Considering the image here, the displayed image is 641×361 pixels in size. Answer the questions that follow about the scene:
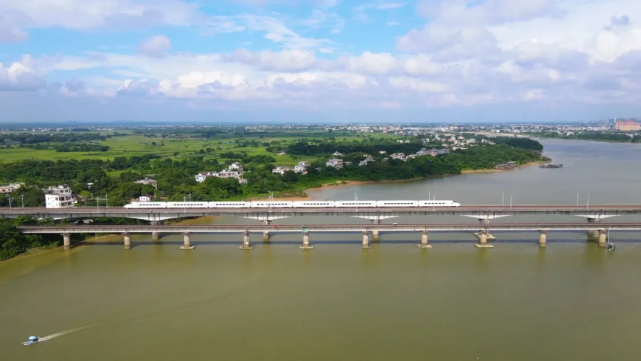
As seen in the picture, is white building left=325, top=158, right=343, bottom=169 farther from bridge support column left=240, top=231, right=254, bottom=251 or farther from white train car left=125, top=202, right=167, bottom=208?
bridge support column left=240, top=231, right=254, bottom=251

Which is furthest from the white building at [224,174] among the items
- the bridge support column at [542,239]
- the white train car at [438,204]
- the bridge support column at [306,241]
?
the bridge support column at [542,239]

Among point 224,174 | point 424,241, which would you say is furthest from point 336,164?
point 424,241

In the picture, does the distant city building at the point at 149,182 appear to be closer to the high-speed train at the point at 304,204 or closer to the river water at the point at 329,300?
the high-speed train at the point at 304,204

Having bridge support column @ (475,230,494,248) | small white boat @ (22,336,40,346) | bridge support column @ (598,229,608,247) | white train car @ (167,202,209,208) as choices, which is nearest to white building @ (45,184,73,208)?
white train car @ (167,202,209,208)

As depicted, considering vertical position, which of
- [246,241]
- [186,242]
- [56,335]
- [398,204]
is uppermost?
[398,204]

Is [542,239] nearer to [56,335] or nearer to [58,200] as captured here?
[56,335]
